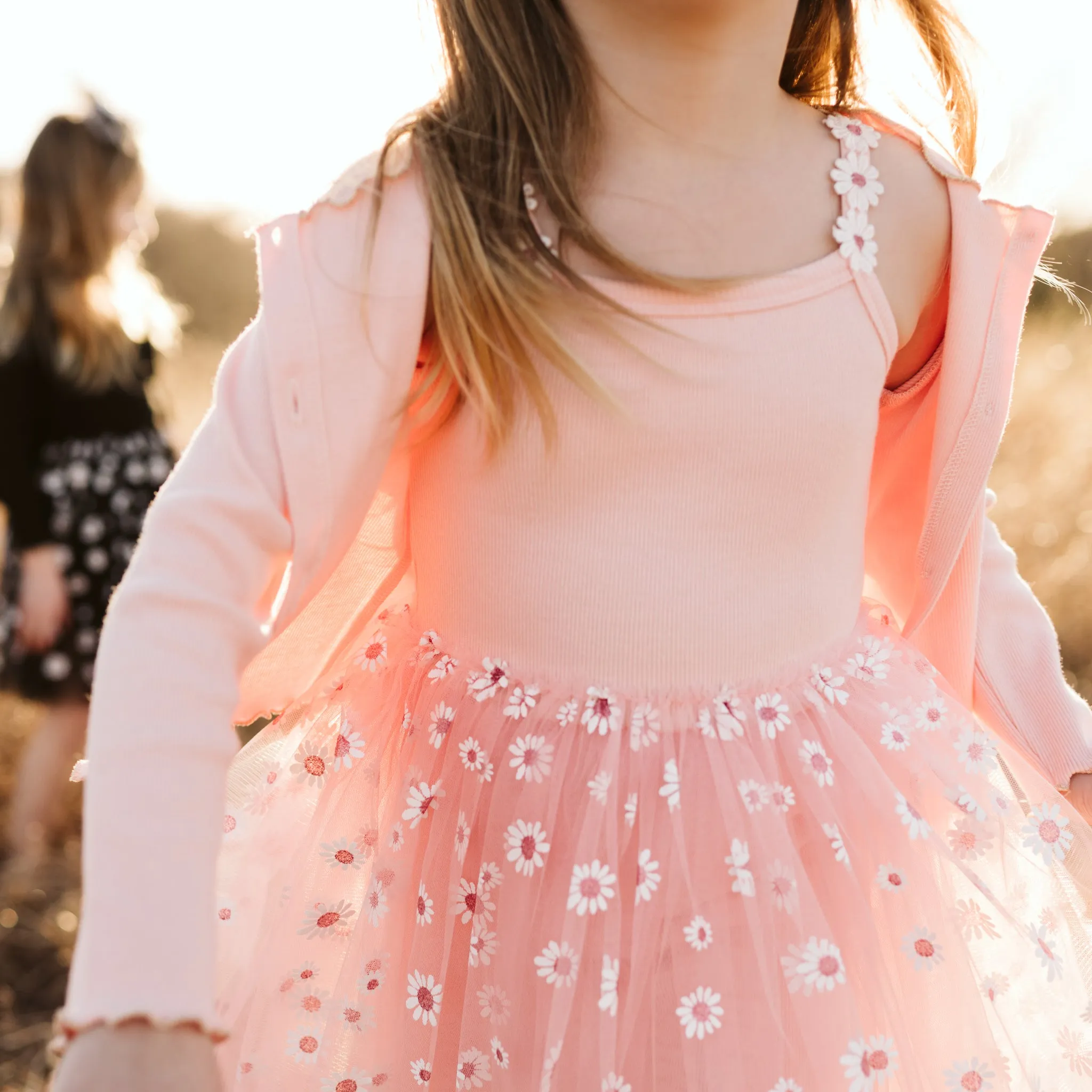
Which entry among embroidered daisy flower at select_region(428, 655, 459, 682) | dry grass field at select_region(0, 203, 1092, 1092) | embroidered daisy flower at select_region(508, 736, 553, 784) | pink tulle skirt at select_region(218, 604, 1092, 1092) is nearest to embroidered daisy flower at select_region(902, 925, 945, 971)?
pink tulle skirt at select_region(218, 604, 1092, 1092)

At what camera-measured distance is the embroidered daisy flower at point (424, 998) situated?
3.30ft

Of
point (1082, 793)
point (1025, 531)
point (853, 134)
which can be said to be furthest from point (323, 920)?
point (1025, 531)

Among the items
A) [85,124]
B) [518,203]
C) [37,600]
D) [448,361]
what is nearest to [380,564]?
[448,361]

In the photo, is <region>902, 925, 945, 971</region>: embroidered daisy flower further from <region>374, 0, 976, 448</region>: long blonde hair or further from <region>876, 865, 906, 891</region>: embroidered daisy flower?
<region>374, 0, 976, 448</region>: long blonde hair

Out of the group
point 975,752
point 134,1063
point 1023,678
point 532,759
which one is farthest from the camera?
point 1023,678

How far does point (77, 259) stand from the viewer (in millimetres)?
3326

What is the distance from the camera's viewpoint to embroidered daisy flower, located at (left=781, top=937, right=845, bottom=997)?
95 cm

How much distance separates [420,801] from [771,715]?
312 millimetres

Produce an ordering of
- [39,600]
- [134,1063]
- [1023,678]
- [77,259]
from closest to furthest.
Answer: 1. [134,1063]
2. [1023,678]
3. [39,600]
4. [77,259]

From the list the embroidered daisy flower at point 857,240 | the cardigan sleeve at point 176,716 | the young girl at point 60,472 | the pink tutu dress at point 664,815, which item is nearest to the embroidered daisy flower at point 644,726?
the pink tutu dress at point 664,815

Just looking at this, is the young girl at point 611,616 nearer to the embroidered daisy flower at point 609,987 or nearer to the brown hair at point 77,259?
the embroidered daisy flower at point 609,987

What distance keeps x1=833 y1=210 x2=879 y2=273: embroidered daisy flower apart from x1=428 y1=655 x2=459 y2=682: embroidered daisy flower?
50cm

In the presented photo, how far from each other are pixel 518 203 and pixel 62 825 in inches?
109

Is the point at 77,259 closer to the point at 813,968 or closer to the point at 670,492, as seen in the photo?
the point at 670,492
